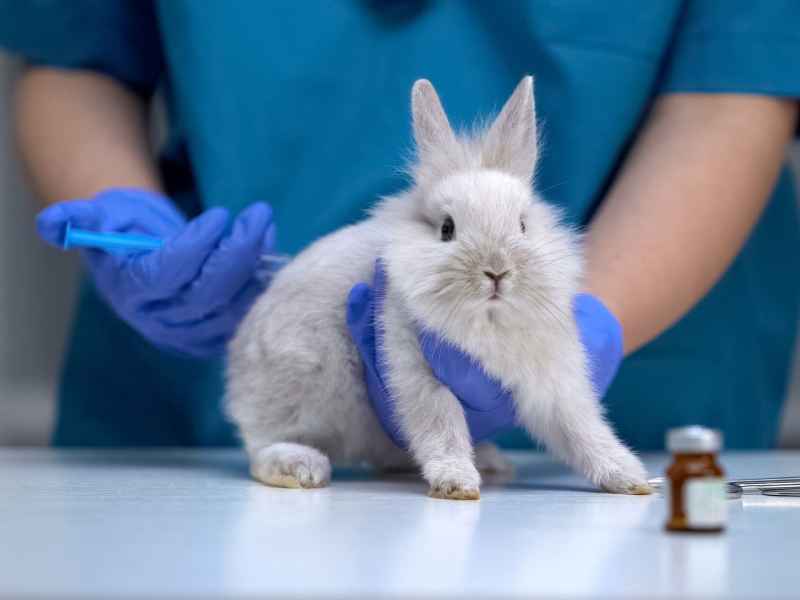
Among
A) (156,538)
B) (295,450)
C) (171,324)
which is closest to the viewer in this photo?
(156,538)

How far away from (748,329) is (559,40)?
2.00 feet

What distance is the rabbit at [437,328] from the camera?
0.98 metres

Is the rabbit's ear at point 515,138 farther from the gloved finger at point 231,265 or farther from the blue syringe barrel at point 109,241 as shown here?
the blue syringe barrel at point 109,241

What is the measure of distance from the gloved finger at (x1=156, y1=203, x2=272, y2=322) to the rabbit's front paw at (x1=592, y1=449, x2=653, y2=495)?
57 centimetres

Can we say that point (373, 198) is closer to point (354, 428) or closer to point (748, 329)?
point (354, 428)

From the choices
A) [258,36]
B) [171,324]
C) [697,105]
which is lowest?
[171,324]

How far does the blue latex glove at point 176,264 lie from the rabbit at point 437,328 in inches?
5.9

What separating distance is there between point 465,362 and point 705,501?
319 millimetres

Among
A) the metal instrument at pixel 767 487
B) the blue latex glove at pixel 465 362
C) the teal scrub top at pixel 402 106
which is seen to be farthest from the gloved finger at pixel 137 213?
the metal instrument at pixel 767 487

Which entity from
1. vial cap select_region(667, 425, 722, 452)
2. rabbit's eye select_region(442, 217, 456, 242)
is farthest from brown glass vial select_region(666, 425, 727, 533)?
rabbit's eye select_region(442, 217, 456, 242)

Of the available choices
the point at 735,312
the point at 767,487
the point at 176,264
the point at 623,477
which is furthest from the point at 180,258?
the point at 735,312

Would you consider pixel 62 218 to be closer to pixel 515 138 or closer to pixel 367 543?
pixel 515 138

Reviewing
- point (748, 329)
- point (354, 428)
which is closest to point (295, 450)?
point (354, 428)

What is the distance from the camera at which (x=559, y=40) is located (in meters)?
1.48
